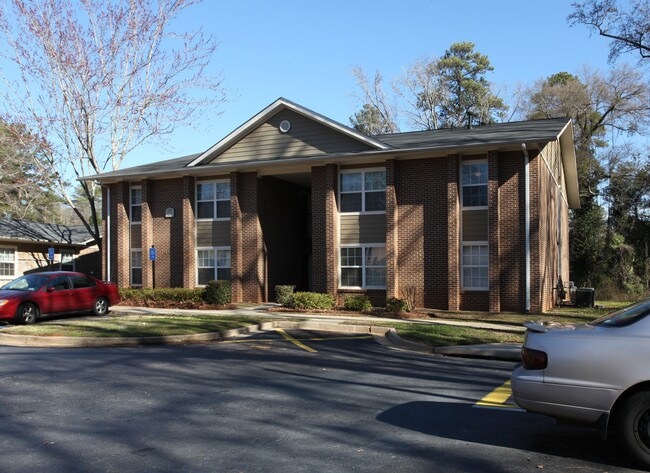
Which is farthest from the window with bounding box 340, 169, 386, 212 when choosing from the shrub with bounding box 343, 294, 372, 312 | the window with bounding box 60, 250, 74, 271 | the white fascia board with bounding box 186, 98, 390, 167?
the window with bounding box 60, 250, 74, 271

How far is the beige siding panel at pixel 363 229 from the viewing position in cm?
2266

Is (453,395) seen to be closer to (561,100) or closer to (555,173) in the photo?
(555,173)

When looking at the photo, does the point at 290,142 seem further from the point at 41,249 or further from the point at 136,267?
the point at 41,249

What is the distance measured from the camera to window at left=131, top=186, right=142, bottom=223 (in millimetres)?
27344

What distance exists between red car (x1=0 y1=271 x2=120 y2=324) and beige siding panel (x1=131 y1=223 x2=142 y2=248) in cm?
759

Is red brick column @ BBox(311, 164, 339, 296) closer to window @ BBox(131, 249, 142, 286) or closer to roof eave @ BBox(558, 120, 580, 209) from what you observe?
window @ BBox(131, 249, 142, 286)

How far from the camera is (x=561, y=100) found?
42.2 metres

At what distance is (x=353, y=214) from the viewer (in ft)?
75.7

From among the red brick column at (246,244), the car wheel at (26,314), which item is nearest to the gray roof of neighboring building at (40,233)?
the red brick column at (246,244)

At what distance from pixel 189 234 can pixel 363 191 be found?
311 inches

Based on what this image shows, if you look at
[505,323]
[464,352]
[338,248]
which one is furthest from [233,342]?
[338,248]

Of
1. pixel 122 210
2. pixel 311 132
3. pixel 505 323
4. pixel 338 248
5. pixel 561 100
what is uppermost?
pixel 561 100

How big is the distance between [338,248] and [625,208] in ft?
90.2

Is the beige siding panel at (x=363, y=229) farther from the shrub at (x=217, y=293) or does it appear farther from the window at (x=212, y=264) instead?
the window at (x=212, y=264)
